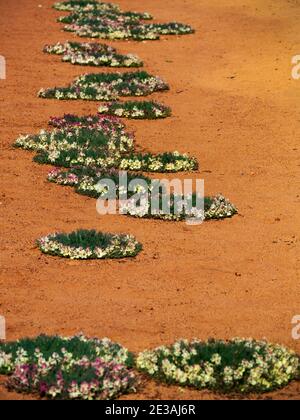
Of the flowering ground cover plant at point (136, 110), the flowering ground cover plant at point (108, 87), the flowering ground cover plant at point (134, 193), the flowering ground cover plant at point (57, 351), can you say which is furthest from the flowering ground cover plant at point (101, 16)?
the flowering ground cover plant at point (57, 351)

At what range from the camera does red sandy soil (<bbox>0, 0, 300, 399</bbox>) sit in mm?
11320

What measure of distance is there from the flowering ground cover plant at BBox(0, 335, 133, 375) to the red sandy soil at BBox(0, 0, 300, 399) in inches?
17.1

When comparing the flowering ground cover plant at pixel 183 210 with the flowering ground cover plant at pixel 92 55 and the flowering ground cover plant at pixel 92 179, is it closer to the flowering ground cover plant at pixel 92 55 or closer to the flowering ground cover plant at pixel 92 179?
the flowering ground cover plant at pixel 92 179

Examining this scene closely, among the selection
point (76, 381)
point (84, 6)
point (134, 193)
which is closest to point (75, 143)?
point (134, 193)

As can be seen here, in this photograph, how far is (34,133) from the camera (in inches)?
785

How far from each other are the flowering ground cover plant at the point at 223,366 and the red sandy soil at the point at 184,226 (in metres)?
0.15

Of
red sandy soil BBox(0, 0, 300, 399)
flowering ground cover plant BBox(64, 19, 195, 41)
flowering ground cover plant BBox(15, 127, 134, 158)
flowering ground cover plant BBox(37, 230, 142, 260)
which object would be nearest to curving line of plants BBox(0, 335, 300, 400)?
red sandy soil BBox(0, 0, 300, 399)

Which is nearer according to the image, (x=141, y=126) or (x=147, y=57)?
(x=141, y=126)

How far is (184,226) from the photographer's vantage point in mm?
15047

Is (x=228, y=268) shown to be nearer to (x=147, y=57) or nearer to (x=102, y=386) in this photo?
(x=102, y=386)

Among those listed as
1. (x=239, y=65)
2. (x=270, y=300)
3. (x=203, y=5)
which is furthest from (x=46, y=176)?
(x=203, y=5)

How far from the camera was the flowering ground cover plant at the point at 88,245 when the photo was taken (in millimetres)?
13352

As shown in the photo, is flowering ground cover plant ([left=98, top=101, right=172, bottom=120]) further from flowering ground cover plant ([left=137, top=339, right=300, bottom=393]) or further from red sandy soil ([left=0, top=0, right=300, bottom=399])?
flowering ground cover plant ([left=137, top=339, right=300, bottom=393])
